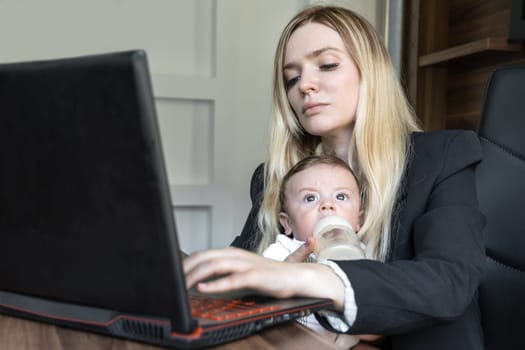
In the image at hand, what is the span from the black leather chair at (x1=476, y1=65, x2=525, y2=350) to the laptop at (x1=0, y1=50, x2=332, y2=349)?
0.65 metres

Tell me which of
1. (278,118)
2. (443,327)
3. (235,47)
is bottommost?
(443,327)

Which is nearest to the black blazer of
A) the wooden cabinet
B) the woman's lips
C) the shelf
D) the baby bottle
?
the baby bottle

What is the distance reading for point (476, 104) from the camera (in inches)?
77.2

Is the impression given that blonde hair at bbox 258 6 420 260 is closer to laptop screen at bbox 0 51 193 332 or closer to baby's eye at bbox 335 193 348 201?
baby's eye at bbox 335 193 348 201

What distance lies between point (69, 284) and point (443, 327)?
2.15 feet

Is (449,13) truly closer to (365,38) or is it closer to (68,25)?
(365,38)

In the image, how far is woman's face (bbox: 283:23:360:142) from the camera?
1.34 metres

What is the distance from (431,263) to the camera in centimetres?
86

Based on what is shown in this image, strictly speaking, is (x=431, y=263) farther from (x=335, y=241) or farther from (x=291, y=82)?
(x=291, y=82)

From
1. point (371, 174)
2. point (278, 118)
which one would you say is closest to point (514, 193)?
point (371, 174)

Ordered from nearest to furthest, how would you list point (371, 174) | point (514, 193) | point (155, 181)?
point (155, 181) < point (514, 193) < point (371, 174)

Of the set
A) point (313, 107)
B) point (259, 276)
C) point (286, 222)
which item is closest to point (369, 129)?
point (313, 107)

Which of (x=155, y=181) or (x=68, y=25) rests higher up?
(x=68, y=25)

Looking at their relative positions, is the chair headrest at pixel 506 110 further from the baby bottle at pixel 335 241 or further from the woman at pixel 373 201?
the baby bottle at pixel 335 241
